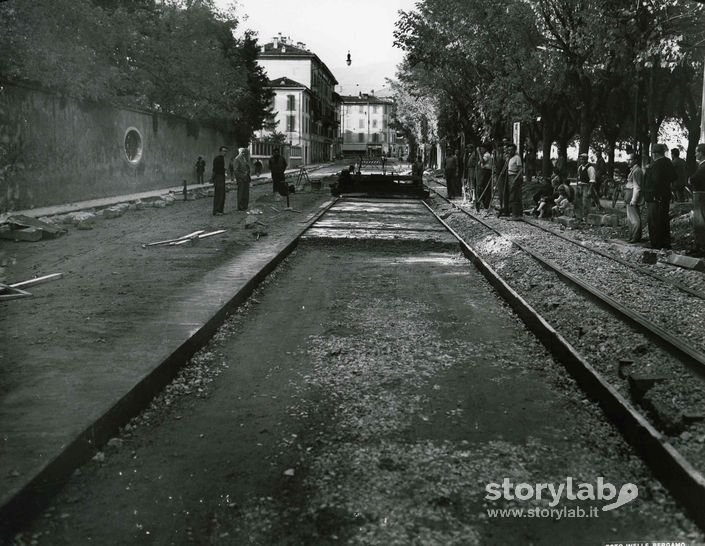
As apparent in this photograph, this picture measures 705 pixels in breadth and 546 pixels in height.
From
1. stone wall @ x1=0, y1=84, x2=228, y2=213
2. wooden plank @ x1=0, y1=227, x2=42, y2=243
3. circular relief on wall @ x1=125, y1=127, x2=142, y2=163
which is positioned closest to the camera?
wooden plank @ x1=0, y1=227, x2=42, y2=243

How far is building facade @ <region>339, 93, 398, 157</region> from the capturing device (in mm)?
137875

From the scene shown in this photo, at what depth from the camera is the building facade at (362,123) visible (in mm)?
137875

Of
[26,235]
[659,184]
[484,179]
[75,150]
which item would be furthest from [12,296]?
[75,150]

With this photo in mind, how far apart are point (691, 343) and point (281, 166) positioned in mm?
18535

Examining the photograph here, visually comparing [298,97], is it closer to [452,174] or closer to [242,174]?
[452,174]

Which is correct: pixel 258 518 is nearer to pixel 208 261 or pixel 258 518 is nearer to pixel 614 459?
pixel 614 459

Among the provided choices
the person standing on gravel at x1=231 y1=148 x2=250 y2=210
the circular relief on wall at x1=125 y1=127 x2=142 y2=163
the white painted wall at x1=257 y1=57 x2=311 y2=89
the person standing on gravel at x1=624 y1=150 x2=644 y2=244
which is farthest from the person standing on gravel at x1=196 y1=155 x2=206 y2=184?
the white painted wall at x1=257 y1=57 x2=311 y2=89

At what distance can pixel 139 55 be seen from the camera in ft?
102

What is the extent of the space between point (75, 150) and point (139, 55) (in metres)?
10.3

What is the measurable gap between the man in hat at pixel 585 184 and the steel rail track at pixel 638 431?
39.2ft

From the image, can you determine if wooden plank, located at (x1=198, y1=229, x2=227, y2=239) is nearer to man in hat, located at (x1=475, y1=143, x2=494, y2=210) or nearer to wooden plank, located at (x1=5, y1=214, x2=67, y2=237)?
wooden plank, located at (x1=5, y1=214, x2=67, y2=237)

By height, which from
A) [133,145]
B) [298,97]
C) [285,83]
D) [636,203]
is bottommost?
[636,203]

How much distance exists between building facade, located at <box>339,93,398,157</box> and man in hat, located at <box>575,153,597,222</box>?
120 m

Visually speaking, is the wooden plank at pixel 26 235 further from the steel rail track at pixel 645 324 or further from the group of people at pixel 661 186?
the group of people at pixel 661 186
